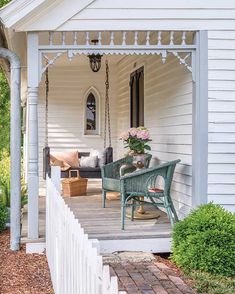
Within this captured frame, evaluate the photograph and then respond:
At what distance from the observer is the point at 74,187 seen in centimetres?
984

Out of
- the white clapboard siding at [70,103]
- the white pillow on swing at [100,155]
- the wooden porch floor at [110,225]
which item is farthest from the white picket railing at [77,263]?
the white clapboard siding at [70,103]

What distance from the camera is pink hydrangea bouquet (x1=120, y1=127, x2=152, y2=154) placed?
7.89m

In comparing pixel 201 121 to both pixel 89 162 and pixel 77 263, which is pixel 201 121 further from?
pixel 89 162

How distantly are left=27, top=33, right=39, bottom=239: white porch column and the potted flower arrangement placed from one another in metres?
1.83

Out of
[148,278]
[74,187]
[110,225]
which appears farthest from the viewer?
[74,187]

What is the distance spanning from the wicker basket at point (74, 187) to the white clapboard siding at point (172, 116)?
159cm

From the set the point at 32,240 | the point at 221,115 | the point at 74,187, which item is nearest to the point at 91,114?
the point at 74,187

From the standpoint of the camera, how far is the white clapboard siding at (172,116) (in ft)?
23.5

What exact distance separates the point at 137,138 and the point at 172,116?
595mm

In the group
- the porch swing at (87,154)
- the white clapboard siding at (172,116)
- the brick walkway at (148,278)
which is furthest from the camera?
the porch swing at (87,154)

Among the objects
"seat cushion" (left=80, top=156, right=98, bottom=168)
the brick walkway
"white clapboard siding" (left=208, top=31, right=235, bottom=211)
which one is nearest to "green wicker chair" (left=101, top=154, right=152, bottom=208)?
"white clapboard siding" (left=208, top=31, right=235, bottom=211)

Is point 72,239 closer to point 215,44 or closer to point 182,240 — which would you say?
point 182,240

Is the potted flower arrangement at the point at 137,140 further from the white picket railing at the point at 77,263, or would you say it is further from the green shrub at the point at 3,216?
the white picket railing at the point at 77,263

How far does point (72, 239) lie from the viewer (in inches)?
135
